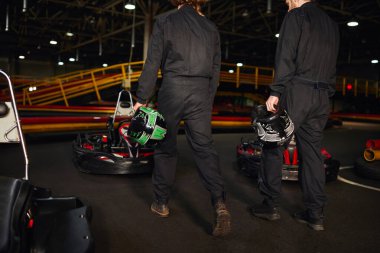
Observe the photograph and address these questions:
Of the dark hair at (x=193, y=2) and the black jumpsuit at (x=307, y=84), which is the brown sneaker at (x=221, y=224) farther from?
the dark hair at (x=193, y=2)

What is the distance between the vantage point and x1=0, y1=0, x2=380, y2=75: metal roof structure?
14023mm

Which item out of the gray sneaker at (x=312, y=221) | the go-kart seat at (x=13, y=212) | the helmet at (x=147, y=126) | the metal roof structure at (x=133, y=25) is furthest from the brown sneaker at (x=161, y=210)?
the metal roof structure at (x=133, y=25)

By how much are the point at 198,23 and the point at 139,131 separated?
0.75 metres

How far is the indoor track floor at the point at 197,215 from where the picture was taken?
1.94 m

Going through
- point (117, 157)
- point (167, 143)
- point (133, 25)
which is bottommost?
point (117, 157)

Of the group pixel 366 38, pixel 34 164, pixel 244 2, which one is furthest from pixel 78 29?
pixel 34 164

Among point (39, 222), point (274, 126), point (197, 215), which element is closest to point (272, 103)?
point (274, 126)

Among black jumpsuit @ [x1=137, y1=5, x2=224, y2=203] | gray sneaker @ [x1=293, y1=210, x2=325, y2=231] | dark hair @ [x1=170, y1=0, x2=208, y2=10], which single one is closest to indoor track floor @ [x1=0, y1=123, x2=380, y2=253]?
gray sneaker @ [x1=293, y1=210, x2=325, y2=231]

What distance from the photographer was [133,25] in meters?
12.0

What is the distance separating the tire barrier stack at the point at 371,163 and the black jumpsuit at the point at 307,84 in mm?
1780

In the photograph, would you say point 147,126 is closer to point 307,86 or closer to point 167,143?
point 167,143

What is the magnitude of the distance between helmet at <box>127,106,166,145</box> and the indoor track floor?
1.79 feet

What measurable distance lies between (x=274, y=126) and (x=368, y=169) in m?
2.20

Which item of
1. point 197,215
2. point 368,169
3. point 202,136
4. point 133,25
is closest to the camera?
point 202,136
